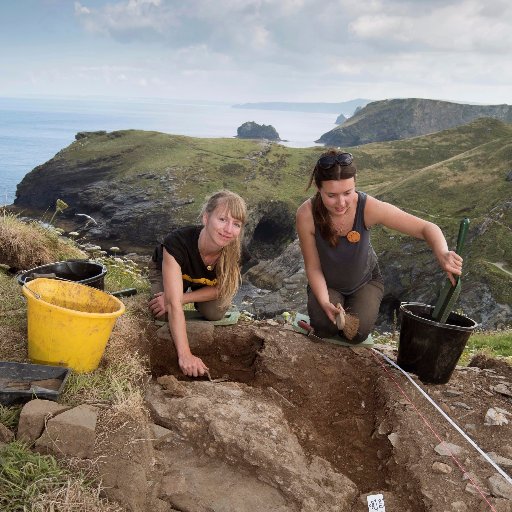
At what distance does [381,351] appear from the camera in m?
5.92

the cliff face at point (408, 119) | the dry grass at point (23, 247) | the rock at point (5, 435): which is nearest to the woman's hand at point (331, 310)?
the rock at point (5, 435)

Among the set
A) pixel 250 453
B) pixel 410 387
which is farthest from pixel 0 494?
pixel 410 387

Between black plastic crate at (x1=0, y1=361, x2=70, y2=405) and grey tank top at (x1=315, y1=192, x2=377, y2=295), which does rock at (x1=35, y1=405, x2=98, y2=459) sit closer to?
black plastic crate at (x1=0, y1=361, x2=70, y2=405)

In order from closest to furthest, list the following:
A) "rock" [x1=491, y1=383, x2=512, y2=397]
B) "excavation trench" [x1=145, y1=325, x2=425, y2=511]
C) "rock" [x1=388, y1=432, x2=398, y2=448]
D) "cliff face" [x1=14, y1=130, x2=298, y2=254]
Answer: "excavation trench" [x1=145, y1=325, x2=425, y2=511] → "rock" [x1=388, y1=432, x2=398, y2=448] → "rock" [x1=491, y1=383, x2=512, y2=397] → "cliff face" [x1=14, y1=130, x2=298, y2=254]

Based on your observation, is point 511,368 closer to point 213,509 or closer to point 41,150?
point 213,509

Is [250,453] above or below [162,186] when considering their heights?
above

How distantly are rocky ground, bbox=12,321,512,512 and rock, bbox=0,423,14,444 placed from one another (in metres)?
0.25

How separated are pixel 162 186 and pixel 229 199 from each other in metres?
56.9

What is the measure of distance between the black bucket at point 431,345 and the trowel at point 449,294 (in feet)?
0.31

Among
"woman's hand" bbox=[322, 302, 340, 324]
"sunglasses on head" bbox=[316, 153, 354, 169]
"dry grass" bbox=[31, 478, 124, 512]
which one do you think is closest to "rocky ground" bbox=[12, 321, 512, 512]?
"dry grass" bbox=[31, 478, 124, 512]

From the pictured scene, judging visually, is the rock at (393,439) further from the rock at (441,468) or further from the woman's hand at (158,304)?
the woman's hand at (158,304)

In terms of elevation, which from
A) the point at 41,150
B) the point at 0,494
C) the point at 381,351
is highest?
the point at 0,494

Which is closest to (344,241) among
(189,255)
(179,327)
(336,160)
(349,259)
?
(349,259)

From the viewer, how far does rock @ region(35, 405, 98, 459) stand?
10.3 feet
